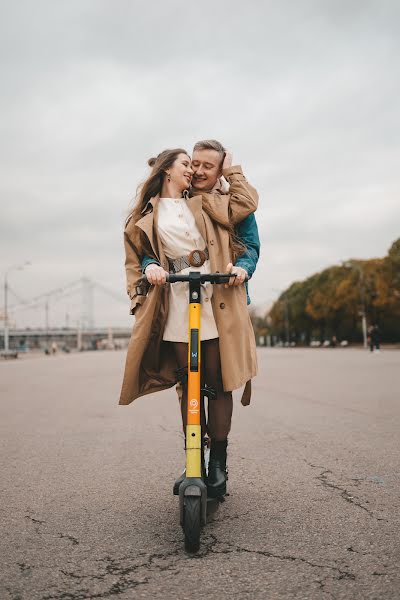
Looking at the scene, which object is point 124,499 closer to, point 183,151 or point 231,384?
point 231,384

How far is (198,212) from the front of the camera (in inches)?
130

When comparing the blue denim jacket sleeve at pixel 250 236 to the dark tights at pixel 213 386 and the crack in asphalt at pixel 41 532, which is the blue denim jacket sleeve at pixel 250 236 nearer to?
the dark tights at pixel 213 386

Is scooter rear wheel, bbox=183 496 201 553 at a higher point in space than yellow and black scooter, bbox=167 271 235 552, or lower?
lower

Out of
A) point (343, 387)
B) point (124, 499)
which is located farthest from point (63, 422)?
point (343, 387)

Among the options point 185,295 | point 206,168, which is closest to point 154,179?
point 206,168

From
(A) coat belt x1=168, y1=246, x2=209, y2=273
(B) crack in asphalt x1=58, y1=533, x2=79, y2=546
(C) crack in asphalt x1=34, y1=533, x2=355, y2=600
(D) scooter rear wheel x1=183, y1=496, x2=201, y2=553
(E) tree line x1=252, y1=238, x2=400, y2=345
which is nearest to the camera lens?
(C) crack in asphalt x1=34, y1=533, x2=355, y2=600

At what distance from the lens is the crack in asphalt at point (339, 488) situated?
3241 mm

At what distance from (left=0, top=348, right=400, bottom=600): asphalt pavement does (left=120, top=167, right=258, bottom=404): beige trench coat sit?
0.67m

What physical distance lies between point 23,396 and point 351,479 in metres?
8.35

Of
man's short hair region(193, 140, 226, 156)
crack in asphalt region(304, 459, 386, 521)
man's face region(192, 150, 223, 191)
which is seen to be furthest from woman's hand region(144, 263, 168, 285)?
crack in asphalt region(304, 459, 386, 521)

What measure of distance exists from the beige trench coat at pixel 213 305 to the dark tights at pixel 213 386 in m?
0.10

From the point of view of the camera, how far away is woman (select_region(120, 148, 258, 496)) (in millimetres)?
3238

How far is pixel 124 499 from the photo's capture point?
3.61 m

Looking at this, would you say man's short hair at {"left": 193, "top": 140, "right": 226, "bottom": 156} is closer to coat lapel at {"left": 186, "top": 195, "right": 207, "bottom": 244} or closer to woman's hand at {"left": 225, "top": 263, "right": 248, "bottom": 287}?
coat lapel at {"left": 186, "top": 195, "right": 207, "bottom": 244}
